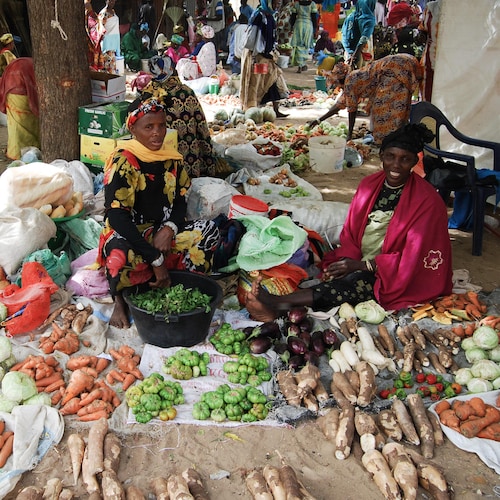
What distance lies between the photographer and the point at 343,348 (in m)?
3.36

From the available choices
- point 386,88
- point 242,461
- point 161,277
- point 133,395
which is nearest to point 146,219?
point 161,277

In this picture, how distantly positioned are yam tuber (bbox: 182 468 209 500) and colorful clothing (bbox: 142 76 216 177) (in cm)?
348

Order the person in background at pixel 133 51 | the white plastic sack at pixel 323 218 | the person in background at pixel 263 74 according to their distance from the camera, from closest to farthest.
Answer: the white plastic sack at pixel 323 218 → the person in background at pixel 263 74 → the person in background at pixel 133 51

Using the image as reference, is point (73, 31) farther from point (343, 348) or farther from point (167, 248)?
point (343, 348)

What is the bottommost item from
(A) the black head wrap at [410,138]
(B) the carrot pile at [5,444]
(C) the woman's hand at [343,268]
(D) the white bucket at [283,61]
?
(B) the carrot pile at [5,444]

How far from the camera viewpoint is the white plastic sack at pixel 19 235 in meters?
3.90

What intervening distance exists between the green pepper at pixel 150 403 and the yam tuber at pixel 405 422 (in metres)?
1.22

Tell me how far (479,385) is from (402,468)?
0.87 m

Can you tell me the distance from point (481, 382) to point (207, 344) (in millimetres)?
1600

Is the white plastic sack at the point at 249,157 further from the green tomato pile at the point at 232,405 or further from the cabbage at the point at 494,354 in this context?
the green tomato pile at the point at 232,405

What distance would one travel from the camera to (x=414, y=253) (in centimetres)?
370

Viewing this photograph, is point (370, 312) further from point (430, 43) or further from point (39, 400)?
point (430, 43)

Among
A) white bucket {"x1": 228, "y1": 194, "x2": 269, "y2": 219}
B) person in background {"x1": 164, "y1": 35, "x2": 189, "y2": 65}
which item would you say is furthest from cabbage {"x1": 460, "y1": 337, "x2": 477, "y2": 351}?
person in background {"x1": 164, "y1": 35, "x2": 189, "y2": 65}

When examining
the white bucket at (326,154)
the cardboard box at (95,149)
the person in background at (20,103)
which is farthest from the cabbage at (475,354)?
the person in background at (20,103)
